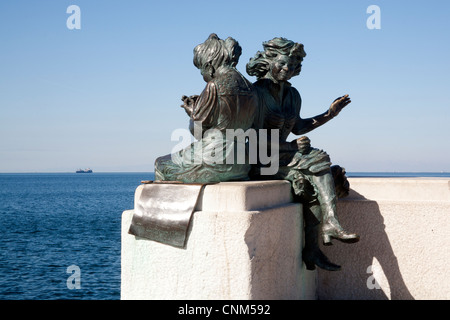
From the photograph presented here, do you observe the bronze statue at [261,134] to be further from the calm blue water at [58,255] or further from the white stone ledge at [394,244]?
the calm blue water at [58,255]

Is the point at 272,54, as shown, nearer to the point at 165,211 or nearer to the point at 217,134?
the point at 217,134

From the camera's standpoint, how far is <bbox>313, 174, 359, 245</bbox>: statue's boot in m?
4.35

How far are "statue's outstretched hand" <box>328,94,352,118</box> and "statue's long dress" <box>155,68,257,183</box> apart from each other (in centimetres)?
110

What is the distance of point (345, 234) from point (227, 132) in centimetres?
130

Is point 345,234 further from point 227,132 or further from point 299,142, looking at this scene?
point 227,132

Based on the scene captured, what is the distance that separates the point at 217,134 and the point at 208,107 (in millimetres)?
245

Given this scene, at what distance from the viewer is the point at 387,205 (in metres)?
5.01

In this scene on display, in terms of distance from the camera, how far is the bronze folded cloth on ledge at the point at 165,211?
392 centimetres

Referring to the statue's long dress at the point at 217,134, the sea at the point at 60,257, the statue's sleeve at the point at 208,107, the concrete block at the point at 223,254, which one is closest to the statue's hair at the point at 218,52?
the statue's long dress at the point at 217,134

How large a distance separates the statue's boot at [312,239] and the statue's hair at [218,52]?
149 cm

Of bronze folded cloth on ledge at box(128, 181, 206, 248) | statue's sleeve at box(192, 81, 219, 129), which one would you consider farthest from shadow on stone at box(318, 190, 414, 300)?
bronze folded cloth on ledge at box(128, 181, 206, 248)

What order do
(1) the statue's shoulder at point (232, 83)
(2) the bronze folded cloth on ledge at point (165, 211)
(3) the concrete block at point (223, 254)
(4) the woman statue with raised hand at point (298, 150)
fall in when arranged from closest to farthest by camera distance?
(3) the concrete block at point (223, 254) → (2) the bronze folded cloth on ledge at point (165, 211) → (1) the statue's shoulder at point (232, 83) → (4) the woman statue with raised hand at point (298, 150)

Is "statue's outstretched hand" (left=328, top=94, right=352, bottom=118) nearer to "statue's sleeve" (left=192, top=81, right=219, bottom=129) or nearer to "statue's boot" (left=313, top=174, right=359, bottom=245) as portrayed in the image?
"statue's boot" (left=313, top=174, right=359, bottom=245)

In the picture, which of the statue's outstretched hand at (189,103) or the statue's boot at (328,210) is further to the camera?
the statue's outstretched hand at (189,103)
